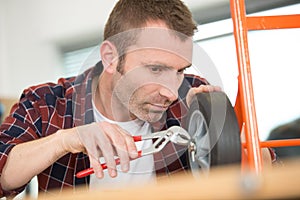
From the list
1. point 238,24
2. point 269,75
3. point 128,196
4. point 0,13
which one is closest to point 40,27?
point 0,13

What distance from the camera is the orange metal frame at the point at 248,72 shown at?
93cm

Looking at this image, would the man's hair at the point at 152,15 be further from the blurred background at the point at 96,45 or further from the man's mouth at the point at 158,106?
the blurred background at the point at 96,45

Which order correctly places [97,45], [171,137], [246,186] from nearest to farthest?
[246,186], [171,137], [97,45]

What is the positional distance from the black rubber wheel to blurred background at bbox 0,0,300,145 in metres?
1.54

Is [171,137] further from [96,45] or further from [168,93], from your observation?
[96,45]

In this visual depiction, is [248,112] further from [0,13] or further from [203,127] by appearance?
[0,13]

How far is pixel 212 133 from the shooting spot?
88 centimetres

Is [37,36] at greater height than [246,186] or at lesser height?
greater

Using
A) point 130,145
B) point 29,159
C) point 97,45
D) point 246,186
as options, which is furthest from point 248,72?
point 97,45

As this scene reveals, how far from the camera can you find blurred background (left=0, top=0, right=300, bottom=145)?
8.38ft

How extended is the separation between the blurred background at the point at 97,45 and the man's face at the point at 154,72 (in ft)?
4.46

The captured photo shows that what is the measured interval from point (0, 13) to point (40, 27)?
317 mm

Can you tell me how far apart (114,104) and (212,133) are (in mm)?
499

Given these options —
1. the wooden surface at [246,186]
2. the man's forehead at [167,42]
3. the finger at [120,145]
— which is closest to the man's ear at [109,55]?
the man's forehead at [167,42]
